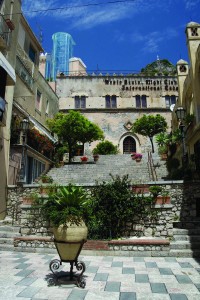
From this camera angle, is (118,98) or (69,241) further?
(118,98)

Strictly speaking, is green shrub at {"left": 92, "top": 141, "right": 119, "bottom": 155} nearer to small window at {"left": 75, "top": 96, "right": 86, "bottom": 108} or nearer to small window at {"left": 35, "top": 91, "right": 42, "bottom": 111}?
small window at {"left": 35, "top": 91, "right": 42, "bottom": 111}

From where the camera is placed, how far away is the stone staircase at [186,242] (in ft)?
25.1

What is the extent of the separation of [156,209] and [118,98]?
88.1 feet

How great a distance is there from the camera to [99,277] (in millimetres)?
5633

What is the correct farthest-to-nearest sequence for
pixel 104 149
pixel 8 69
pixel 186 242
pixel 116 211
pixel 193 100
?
pixel 104 149 → pixel 193 100 → pixel 8 69 → pixel 116 211 → pixel 186 242

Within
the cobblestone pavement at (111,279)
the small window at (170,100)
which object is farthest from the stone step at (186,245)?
the small window at (170,100)

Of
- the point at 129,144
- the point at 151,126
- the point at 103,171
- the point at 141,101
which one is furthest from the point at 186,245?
the point at 141,101

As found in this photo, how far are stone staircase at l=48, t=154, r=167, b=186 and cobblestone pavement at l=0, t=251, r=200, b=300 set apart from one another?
8749mm

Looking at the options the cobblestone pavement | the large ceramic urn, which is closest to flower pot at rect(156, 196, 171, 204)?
the cobblestone pavement

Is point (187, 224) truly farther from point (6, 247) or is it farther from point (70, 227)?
point (6, 247)

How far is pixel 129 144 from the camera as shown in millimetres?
32688

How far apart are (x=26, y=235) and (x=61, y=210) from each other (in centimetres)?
450

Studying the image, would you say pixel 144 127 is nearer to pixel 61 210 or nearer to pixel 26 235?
pixel 26 235

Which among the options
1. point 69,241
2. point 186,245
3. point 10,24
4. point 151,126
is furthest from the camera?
point 151,126
